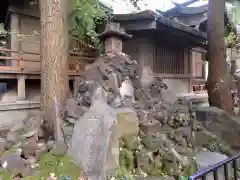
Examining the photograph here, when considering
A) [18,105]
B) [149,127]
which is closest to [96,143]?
[149,127]

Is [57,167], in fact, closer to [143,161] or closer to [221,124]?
[143,161]

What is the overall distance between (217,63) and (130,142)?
6.06m

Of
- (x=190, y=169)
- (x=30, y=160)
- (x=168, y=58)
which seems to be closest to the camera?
(x=30, y=160)

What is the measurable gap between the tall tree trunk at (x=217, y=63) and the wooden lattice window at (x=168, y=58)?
11.0 feet

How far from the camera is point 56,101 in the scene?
627cm

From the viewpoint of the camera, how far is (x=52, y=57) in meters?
6.47

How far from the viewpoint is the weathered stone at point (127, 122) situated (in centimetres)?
586

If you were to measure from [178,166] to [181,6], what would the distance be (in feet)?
42.6

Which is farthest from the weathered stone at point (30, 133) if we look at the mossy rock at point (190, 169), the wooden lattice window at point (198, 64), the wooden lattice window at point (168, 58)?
the wooden lattice window at point (198, 64)

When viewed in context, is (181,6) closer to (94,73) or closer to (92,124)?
(94,73)

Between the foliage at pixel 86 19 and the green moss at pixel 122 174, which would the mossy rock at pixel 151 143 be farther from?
the foliage at pixel 86 19

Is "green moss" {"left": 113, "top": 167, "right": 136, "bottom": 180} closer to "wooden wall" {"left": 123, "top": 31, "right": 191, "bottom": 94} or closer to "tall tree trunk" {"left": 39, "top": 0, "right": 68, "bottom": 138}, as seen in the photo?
"tall tree trunk" {"left": 39, "top": 0, "right": 68, "bottom": 138}

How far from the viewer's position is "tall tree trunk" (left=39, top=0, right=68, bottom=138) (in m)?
6.36

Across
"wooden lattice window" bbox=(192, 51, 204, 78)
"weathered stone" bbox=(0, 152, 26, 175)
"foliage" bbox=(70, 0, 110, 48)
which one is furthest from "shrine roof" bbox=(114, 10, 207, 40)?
"weathered stone" bbox=(0, 152, 26, 175)
